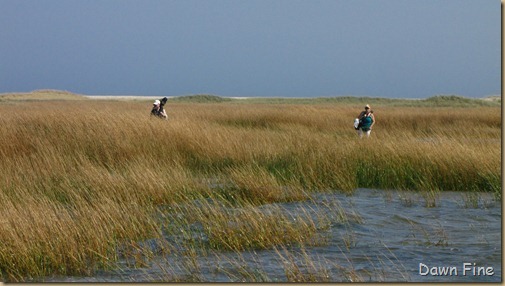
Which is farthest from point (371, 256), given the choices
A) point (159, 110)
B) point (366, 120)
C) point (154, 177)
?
point (159, 110)

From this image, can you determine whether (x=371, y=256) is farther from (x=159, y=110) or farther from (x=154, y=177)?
(x=159, y=110)

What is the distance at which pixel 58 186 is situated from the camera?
9477mm

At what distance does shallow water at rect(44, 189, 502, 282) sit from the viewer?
5.83 metres

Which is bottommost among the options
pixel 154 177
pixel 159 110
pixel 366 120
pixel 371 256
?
pixel 371 256

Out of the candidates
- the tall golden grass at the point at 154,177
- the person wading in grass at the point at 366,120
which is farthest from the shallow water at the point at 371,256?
the person wading in grass at the point at 366,120

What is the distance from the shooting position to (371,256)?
650cm

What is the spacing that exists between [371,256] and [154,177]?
3.83 m

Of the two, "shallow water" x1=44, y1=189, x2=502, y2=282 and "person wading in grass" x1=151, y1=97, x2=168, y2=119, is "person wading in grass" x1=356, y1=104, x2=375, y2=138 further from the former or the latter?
"shallow water" x1=44, y1=189, x2=502, y2=282

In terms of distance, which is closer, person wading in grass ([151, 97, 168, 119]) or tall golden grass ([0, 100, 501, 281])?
tall golden grass ([0, 100, 501, 281])

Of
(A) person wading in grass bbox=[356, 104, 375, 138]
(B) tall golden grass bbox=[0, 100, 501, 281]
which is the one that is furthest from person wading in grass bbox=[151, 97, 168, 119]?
(A) person wading in grass bbox=[356, 104, 375, 138]

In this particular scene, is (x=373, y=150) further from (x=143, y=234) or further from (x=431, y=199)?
(x=143, y=234)

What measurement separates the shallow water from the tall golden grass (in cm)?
35

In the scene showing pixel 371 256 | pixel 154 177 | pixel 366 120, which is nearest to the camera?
pixel 371 256

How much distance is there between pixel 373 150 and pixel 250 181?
11.4 feet
